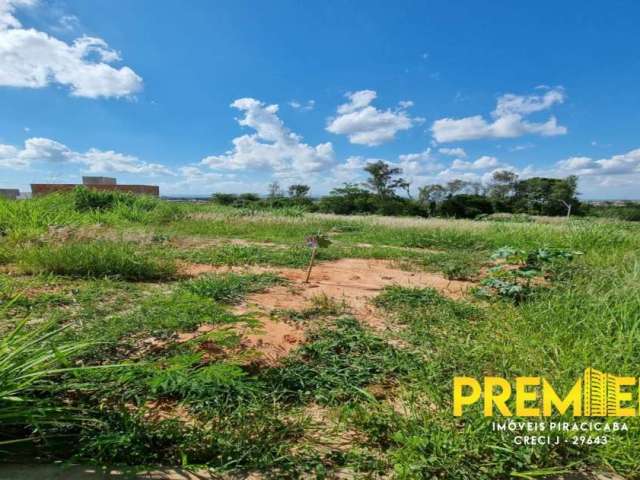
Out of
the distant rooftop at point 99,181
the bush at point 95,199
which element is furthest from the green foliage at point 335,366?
the distant rooftop at point 99,181

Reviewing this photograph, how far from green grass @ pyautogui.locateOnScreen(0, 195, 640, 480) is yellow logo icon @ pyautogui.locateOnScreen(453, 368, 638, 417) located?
7cm

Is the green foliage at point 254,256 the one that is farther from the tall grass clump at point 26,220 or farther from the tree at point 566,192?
the tree at point 566,192

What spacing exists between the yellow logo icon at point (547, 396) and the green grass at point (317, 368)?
68 millimetres

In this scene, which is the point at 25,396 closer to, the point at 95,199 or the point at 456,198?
the point at 95,199

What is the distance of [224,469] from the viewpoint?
41.2 inches

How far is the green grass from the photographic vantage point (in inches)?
43.2

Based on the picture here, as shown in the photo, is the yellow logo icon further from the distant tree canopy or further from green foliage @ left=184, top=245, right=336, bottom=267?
the distant tree canopy

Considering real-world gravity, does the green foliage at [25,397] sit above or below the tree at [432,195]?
below

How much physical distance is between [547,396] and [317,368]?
3.34ft

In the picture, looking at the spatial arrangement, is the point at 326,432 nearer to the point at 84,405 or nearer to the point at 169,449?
the point at 169,449

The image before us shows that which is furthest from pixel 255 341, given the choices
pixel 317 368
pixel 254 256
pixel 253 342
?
pixel 254 256

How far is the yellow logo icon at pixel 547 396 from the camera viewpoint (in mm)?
1271

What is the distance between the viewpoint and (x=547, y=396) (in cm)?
130

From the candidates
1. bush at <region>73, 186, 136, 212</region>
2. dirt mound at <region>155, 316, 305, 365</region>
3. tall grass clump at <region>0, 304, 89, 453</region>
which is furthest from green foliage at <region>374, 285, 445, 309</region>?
bush at <region>73, 186, 136, 212</region>
